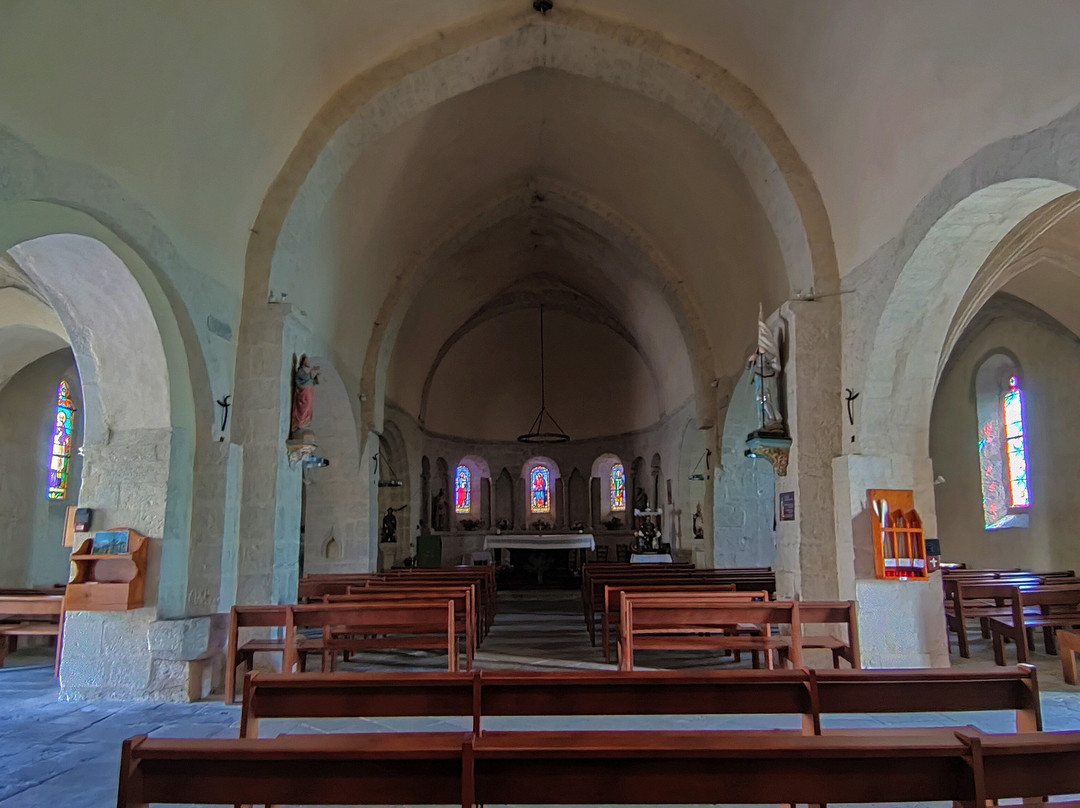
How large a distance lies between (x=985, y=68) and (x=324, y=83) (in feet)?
20.7

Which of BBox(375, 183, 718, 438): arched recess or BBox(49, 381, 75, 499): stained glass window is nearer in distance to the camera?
BBox(375, 183, 718, 438): arched recess

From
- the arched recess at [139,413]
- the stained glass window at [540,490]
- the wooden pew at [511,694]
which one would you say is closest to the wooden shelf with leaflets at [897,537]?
the wooden pew at [511,694]

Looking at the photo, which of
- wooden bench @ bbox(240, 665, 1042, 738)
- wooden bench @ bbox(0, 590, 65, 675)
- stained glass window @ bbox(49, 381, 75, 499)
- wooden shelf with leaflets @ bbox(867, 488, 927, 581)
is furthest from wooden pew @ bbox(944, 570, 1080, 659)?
stained glass window @ bbox(49, 381, 75, 499)

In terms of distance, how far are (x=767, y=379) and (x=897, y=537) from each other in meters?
2.12

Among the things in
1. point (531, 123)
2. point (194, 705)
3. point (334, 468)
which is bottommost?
point (194, 705)

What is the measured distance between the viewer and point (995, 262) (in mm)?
8008

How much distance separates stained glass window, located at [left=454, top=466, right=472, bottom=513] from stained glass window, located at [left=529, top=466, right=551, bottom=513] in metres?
1.69

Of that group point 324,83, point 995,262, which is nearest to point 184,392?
point 324,83

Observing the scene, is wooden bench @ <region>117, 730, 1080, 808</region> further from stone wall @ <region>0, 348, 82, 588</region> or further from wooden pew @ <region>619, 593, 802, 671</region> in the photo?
stone wall @ <region>0, 348, 82, 588</region>

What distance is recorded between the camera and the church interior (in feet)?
10.6

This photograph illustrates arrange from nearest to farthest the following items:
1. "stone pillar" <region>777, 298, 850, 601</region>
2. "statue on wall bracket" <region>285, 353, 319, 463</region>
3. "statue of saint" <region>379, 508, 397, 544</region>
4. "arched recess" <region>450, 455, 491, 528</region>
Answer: "stone pillar" <region>777, 298, 850, 601</region>, "statue on wall bracket" <region>285, 353, 319, 463</region>, "statue of saint" <region>379, 508, 397, 544</region>, "arched recess" <region>450, 455, 491, 528</region>

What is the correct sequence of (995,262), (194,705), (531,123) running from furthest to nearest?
(531,123) < (995,262) < (194,705)

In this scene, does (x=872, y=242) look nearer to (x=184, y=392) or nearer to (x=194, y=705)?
(x=184, y=392)

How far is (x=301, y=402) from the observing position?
27.5 feet
